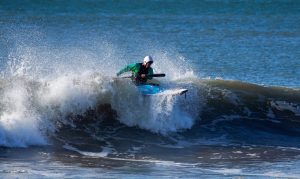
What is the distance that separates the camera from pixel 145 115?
979 inches

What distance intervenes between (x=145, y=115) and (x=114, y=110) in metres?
0.94

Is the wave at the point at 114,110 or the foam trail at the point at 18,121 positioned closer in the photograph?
the foam trail at the point at 18,121

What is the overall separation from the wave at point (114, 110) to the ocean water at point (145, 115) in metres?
0.03

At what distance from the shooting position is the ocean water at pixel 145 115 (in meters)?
20.3

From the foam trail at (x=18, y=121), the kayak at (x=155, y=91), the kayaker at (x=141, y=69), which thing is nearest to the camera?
the foam trail at (x=18, y=121)

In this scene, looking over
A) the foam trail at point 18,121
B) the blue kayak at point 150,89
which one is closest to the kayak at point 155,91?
the blue kayak at point 150,89

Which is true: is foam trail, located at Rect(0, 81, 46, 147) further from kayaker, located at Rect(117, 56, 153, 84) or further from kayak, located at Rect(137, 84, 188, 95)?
kayak, located at Rect(137, 84, 188, 95)

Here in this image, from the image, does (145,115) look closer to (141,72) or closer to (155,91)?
(155,91)

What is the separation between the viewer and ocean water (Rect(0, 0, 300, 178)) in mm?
20312

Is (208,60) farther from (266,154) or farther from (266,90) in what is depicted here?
(266,154)

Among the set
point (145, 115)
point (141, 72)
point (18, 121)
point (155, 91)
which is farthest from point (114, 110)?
point (18, 121)

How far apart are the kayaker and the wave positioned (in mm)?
749

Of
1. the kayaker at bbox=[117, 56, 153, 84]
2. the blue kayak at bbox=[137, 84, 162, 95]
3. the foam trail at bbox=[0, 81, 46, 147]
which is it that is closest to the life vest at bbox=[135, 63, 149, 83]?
the kayaker at bbox=[117, 56, 153, 84]

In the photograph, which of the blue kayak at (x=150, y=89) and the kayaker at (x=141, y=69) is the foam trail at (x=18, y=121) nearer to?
the kayaker at (x=141, y=69)
